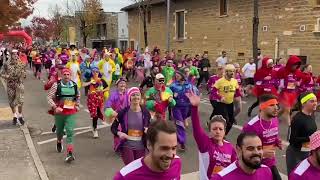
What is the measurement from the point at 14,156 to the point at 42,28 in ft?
253

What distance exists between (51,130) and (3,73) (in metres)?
1.83

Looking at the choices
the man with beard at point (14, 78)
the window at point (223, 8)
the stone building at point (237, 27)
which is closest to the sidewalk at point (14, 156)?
the man with beard at point (14, 78)

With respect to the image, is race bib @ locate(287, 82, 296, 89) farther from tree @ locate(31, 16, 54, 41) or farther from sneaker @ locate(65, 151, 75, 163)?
tree @ locate(31, 16, 54, 41)

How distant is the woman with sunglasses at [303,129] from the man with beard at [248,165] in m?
2.15

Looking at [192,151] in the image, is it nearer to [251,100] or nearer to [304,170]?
[304,170]

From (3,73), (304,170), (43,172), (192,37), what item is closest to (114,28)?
(192,37)

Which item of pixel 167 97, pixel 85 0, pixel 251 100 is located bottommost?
pixel 251 100

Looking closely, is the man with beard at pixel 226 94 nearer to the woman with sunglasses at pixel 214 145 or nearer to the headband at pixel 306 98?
the headband at pixel 306 98

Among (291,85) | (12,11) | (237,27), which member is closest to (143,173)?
(291,85)

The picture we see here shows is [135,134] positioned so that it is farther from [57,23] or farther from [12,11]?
[57,23]

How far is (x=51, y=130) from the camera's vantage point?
1175 cm

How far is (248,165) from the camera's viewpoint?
3.62m

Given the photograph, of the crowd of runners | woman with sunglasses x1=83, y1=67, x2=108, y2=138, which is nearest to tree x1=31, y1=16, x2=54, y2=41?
the crowd of runners

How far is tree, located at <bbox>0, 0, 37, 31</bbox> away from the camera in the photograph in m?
22.3
